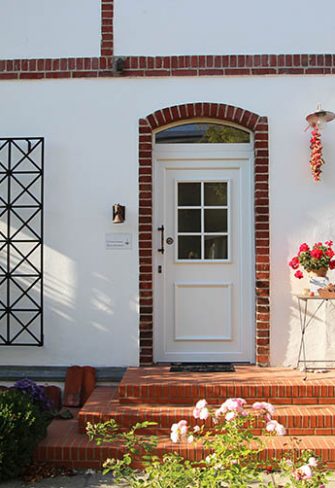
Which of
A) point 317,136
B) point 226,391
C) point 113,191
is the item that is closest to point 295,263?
point 317,136

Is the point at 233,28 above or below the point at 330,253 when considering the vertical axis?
above

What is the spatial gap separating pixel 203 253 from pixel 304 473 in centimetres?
296

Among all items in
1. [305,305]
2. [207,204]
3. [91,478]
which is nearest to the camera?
[91,478]

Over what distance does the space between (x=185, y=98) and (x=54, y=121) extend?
1323mm

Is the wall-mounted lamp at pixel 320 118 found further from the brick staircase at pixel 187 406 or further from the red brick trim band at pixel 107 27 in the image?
the brick staircase at pixel 187 406

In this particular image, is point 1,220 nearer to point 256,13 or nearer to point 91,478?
point 91,478

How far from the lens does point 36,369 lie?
4.62 meters

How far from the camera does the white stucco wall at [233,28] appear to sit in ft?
15.6

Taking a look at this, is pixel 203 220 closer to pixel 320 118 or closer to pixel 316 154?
pixel 316 154

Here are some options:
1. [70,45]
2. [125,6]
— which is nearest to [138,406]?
[70,45]

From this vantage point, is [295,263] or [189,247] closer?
[295,263]

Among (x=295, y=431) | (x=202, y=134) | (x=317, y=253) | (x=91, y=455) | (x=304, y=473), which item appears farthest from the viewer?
(x=202, y=134)

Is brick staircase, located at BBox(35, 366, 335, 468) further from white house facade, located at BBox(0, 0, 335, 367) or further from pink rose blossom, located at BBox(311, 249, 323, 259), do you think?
pink rose blossom, located at BBox(311, 249, 323, 259)

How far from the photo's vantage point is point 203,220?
16.0 feet
